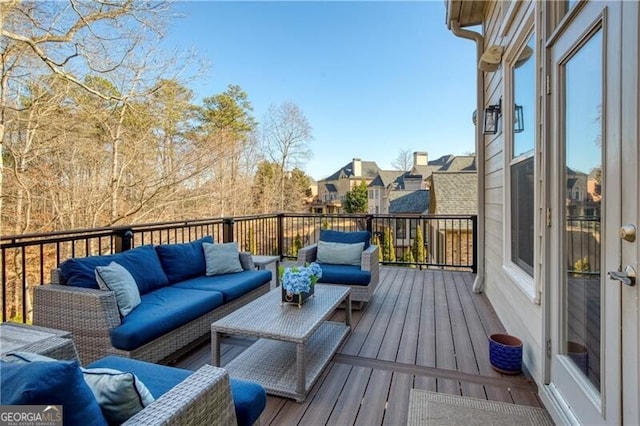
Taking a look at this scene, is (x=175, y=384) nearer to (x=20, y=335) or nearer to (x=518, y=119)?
(x=20, y=335)

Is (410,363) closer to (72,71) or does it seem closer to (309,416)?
(309,416)

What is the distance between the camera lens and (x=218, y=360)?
2193 mm

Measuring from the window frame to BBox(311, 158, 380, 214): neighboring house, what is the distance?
2240 centimetres

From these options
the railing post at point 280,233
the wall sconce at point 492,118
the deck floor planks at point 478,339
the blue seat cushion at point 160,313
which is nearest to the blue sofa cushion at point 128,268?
the blue seat cushion at point 160,313

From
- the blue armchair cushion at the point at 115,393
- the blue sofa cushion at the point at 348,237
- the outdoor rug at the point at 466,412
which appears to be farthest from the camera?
the blue sofa cushion at the point at 348,237

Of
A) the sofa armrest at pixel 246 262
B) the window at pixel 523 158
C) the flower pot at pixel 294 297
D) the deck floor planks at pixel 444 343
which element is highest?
the window at pixel 523 158

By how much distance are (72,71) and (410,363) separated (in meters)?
7.99

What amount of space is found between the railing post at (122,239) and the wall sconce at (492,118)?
392 centimetres

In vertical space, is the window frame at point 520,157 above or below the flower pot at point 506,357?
above

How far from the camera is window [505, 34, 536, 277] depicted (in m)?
2.52

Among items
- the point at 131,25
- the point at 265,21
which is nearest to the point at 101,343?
the point at 131,25

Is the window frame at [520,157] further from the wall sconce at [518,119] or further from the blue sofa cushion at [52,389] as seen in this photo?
the blue sofa cushion at [52,389]

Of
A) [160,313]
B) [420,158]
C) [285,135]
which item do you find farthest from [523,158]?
[420,158]

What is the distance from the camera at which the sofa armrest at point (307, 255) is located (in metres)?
4.04
